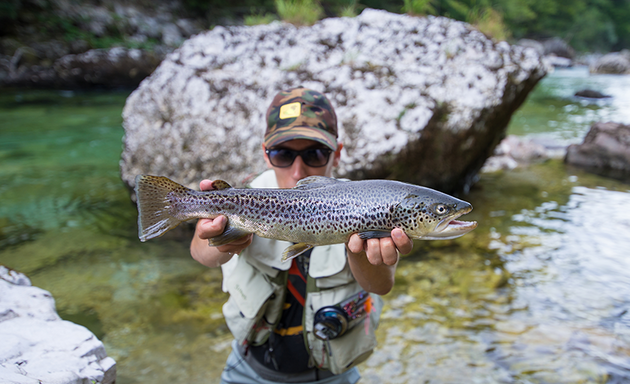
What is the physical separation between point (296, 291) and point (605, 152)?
1028 cm

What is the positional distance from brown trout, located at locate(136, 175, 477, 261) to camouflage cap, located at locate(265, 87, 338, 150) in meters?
0.44

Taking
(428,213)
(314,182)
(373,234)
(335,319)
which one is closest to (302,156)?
(314,182)

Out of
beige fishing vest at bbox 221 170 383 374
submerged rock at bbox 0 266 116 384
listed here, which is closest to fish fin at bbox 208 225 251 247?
beige fishing vest at bbox 221 170 383 374

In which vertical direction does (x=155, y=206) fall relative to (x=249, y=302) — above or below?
above

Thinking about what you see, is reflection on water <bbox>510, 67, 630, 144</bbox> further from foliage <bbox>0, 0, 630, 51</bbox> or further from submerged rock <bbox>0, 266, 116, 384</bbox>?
submerged rock <bbox>0, 266, 116, 384</bbox>

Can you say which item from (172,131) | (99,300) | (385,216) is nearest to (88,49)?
(172,131)

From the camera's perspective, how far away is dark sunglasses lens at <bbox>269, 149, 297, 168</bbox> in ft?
8.70

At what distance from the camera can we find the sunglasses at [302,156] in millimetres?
2639

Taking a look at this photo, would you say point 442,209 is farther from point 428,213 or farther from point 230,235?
point 230,235

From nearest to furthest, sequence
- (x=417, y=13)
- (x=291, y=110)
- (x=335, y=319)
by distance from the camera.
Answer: (x=335, y=319) → (x=291, y=110) → (x=417, y=13)

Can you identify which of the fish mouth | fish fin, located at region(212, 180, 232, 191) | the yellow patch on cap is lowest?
the fish mouth

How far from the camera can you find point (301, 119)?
2664 mm

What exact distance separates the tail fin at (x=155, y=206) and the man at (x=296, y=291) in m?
0.35

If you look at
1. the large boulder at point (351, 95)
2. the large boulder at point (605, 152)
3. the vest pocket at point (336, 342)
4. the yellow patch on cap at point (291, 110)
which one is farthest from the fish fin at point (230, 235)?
the large boulder at point (605, 152)
